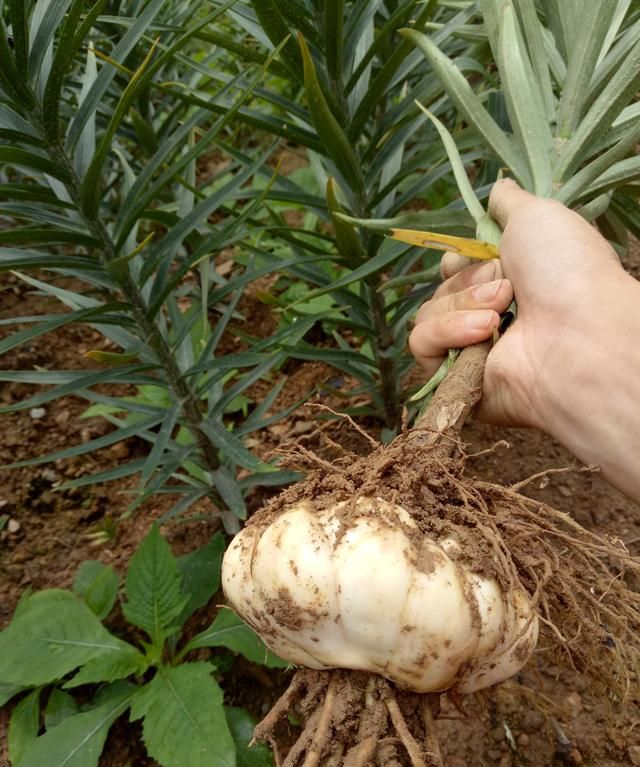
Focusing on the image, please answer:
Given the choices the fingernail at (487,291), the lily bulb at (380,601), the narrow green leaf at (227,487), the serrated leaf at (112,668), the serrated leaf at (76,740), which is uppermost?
the fingernail at (487,291)

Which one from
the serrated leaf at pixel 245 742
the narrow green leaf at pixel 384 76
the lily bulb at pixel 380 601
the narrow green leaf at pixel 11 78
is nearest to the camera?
the lily bulb at pixel 380 601

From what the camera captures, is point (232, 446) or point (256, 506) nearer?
point (232, 446)

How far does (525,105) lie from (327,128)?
0.34m

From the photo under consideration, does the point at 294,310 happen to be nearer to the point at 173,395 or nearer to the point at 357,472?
the point at 173,395

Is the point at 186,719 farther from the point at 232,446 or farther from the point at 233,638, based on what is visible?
the point at 232,446

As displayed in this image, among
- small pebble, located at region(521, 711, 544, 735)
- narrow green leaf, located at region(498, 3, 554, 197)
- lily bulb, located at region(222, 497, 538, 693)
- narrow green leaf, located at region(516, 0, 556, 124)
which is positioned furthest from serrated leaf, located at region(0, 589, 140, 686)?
narrow green leaf, located at region(516, 0, 556, 124)

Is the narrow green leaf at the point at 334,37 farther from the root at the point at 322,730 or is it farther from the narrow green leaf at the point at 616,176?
the root at the point at 322,730

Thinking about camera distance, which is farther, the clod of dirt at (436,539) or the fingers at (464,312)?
the fingers at (464,312)

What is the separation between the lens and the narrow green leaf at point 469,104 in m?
1.07

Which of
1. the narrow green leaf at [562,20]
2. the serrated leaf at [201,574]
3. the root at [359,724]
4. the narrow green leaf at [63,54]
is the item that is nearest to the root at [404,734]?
the root at [359,724]

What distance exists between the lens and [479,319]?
102 cm

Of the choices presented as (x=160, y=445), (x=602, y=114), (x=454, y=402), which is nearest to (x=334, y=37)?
(x=602, y=114)

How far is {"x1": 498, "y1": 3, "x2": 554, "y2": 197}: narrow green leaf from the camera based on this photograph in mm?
1022

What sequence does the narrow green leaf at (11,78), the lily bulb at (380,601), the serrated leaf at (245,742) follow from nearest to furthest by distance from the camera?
1. the lily bulb at (380,601)
2. the narrow green leaf at (11,78)
3. the serrated leaf at (245,742)
